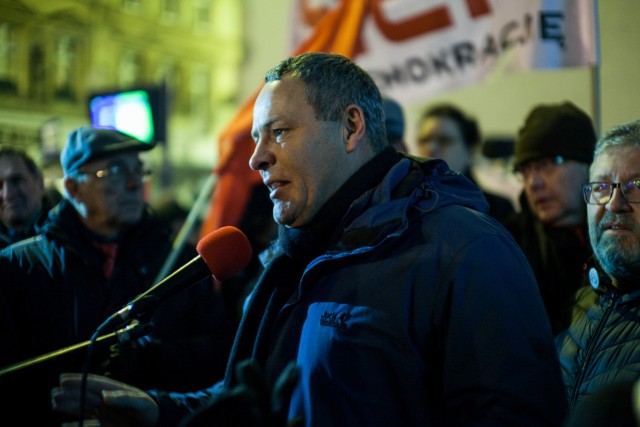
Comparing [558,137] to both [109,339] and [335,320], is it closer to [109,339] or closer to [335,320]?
[335,320]

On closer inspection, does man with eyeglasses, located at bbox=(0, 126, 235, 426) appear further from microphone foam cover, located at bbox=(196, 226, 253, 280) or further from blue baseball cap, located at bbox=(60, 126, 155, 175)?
microphone foam cover, located at bbox=(196, 226, 253, 280)

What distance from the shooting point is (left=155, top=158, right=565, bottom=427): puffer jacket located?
1.85 m

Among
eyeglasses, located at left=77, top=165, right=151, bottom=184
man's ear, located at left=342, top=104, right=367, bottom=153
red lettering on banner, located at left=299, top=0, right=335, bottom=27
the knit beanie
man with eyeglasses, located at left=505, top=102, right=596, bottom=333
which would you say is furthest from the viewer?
red lettering on banner, located at left=299, top=0, right=335, bottom=27

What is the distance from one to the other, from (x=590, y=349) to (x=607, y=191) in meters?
0.58

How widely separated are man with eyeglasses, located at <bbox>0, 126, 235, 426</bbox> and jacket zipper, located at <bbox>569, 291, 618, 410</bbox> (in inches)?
69.7

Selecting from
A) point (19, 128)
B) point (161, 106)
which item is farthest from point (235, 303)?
point (19, 128)

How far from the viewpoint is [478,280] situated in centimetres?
193

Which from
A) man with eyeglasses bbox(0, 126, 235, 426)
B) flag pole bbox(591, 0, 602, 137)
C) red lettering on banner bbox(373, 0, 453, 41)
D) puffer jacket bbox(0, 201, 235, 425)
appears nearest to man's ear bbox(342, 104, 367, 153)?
man with eyeglasses bbox(0, 126, 235, 426)

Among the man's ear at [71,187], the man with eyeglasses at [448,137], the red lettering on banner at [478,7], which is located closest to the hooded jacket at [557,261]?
the man with eyeglasses at [448,137]

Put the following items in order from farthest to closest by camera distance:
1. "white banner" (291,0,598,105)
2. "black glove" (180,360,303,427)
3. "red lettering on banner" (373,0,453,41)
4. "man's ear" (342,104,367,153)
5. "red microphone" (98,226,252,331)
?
"red lettering on banner" (373,0,453,41), "white banner" (291,0,598,105), "man's ear" (342,104,367,153), "red microphone" (98,226,252,331), "black glove" (180,360,303,427)

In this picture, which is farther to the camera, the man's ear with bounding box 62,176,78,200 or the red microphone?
the man's ear with bounding box 62,176,78,200

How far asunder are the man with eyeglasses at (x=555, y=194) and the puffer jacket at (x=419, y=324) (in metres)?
1.54

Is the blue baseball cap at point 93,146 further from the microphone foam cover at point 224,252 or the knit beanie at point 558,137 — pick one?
the knit beanie at point 558,137

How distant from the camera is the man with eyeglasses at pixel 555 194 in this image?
3594mm
